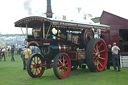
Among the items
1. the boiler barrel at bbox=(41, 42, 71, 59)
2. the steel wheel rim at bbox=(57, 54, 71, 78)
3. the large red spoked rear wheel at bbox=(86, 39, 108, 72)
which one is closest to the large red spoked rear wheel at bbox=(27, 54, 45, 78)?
the boiler barrel at bbox=(41, 42, 71, 59)

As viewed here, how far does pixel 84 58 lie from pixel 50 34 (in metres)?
1.81

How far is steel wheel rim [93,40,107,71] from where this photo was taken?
7.90 meters

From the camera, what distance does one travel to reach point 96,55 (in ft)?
25.8

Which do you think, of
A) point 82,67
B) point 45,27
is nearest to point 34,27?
point 45,27

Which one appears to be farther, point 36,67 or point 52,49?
point 36,67

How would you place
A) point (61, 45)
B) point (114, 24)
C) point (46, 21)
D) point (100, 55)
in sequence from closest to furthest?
point (46, 21)
point (61, 45)
point (100, 55)
point (114, 24)

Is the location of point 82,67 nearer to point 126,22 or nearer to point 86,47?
point 86,47

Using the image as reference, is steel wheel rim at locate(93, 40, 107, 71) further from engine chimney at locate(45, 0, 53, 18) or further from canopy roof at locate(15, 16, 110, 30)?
engine chimney at locate(45, 0, 53, 18)

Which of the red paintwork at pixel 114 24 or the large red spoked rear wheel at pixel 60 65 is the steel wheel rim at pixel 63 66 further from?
the red paintwork at pixel 114 24

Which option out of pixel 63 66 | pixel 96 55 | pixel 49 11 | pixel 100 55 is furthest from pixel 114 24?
pixel 49 11

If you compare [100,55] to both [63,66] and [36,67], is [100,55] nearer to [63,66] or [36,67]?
[63,66]

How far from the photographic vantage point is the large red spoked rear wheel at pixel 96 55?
7.36 meters

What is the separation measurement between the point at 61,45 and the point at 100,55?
90.4 inches

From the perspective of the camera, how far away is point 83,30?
7.88 meters
